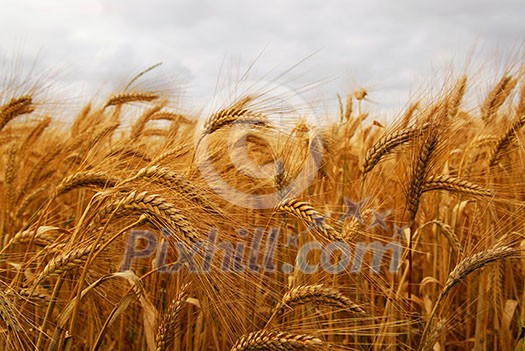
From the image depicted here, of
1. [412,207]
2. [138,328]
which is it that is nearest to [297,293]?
[412,207]

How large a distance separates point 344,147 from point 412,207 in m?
1.06

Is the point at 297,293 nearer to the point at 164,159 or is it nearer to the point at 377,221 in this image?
the point at 164,159

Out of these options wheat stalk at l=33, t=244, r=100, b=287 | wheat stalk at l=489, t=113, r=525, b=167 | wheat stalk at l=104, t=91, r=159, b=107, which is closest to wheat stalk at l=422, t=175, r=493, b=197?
wheat stalk at l=489, t=113, r=525, b=167

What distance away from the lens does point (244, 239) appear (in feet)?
5.40

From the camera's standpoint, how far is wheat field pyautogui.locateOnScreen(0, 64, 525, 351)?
148 centimetres

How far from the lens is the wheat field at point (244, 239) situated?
1.48m

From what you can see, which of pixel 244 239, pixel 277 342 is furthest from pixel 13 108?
pixel 277 342

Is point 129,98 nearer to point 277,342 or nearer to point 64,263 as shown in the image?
point 64,263

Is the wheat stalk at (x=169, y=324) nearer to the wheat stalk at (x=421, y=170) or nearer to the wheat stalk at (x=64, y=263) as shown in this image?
the wheat stalk at (x=64, y=263)

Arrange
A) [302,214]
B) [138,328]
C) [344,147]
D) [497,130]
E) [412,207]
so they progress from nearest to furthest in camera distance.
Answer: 1. [302,214]
2. [412,207]
3. [138,328]
4. [344,147]
5. [497,130]

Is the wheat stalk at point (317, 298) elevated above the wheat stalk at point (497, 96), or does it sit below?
below

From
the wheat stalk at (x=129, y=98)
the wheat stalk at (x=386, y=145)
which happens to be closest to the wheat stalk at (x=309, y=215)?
the wheat stalk at (x=386, y=145)

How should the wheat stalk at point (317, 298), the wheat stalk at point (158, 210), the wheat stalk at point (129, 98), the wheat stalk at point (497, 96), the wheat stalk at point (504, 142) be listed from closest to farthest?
the wheat stalk at point (158, 210), the wheat stalk at point (317, 298), the wheat stalk at point (504, 142), the wheat stalk at point (129, 98), the wheat stalk at point (497, 96)

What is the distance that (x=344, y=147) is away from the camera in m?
3.04
